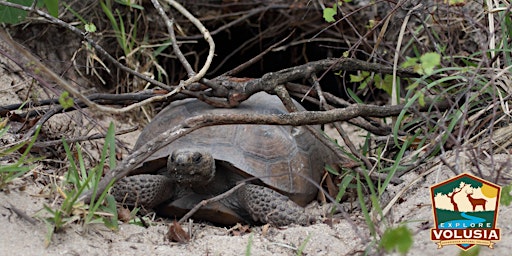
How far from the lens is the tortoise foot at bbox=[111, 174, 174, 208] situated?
3064 millimetres

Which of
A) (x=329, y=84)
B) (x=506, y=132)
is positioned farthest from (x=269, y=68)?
(x=506, y=132)

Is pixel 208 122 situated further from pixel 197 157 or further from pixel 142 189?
pixel 142 189

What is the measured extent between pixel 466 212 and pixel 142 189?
1496 mm

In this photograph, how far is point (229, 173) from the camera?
3264mm

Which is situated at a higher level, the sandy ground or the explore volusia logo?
the explore volusia logo

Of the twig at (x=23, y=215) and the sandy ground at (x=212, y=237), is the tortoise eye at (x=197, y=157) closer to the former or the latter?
the sandy ground at (x=212, y=237)

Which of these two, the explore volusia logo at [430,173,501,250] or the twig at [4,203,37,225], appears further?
the twig at [4,203,37,225]

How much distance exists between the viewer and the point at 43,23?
4.14 meters

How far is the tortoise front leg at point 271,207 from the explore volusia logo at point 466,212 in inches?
34.9

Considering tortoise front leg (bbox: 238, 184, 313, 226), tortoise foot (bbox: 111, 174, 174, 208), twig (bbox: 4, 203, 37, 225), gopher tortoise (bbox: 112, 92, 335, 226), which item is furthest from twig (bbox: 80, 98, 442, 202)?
tortoise foot (bbox: 111, 174, 174, 208)

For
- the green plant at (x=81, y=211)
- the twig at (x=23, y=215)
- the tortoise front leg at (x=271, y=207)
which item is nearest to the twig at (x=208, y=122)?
the green plant at (x=81, y=211)

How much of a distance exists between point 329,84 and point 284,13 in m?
0.94

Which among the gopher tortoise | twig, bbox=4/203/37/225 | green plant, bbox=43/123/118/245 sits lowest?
twig, bbox=4/203/37/225

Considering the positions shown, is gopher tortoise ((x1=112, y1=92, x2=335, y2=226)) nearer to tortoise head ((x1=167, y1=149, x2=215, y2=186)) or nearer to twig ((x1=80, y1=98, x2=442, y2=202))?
tortoise head ((x1=167, y1=149, x2=215, y2=186))
